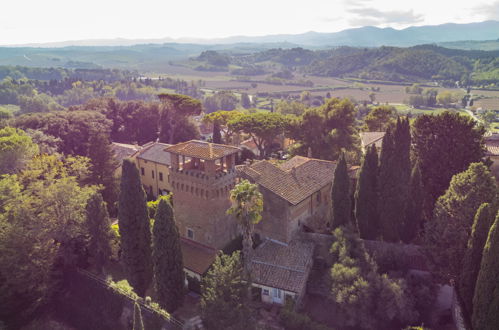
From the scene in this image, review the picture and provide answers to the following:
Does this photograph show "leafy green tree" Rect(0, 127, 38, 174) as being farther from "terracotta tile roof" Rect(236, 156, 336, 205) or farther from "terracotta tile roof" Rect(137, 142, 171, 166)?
"terracotta tile roof" Rect(236, 156, 336, 205)

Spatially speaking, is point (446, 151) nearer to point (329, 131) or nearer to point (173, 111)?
point (329, 131)

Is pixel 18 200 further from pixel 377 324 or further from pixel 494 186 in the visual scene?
pixel 494 186

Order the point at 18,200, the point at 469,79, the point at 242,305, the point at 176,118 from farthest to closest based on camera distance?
1. the point at 469,79
2. the point at 176,118
3. the point at 18,200
4. the point at 242,305

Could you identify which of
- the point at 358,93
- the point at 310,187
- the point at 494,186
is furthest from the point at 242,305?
the point at 358,93

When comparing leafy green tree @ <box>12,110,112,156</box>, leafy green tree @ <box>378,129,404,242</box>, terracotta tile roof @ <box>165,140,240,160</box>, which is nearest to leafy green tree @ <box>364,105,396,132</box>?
leafy green tree @ <box>378,129,404,242</box>

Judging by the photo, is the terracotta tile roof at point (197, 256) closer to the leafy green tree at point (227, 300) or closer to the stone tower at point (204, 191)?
the stone tower at point (204, 191)
